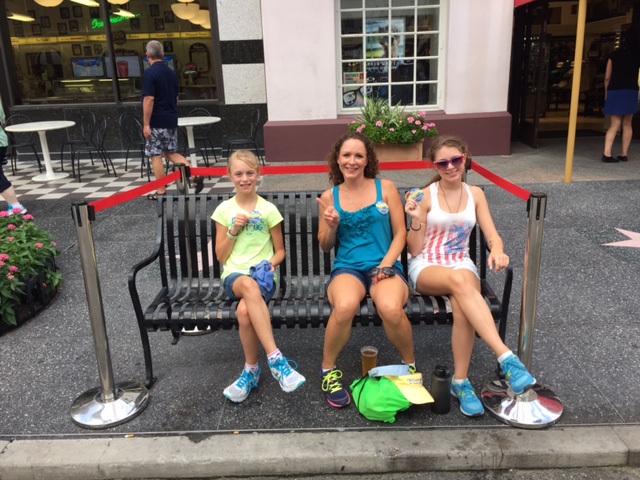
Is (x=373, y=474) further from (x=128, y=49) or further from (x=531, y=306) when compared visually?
(x=128, y=49)

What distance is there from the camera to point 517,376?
8.86 ft

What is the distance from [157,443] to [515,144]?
9.40 meters

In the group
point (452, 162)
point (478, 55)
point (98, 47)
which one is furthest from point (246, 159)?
point (98, 47)

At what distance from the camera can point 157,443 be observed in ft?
9.26

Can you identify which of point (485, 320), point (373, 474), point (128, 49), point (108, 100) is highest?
point (128, 49)

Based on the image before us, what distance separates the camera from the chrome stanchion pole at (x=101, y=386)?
2879mm

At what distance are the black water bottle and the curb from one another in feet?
0.50

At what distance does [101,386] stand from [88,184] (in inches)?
258

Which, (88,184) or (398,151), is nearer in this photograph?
(398,151)

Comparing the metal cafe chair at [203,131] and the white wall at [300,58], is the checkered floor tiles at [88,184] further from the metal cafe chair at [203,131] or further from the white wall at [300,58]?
the white wall at [300,58]

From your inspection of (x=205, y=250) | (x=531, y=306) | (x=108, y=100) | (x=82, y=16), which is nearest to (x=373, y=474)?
(x=531, y=306)

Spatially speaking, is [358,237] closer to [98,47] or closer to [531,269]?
[531,269]

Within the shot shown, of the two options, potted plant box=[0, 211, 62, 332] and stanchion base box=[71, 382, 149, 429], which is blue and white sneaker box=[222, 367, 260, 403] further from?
potted plant box=[0, 211, 62, 332]

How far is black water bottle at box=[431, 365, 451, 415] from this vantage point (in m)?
2.89
